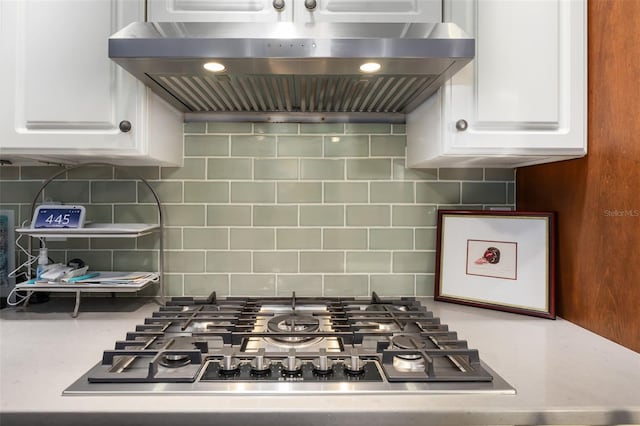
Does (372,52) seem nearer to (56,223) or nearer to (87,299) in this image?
(56,223)

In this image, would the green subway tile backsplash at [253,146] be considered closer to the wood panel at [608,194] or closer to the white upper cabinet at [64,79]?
the white upper cabinet at [64,79]

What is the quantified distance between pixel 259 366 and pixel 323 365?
126 millimetres

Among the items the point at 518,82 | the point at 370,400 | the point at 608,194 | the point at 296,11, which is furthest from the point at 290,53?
the point at 608,194

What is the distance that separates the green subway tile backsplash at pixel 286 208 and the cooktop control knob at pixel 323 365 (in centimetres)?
65

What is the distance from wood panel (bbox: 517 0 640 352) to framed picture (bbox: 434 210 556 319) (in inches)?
2.6

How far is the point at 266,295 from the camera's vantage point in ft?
4.86

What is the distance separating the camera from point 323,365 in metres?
0.82

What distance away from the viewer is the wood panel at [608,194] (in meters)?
0.98

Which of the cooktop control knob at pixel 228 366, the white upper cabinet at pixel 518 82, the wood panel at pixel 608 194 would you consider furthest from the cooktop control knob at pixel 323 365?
the wood panel at pixel 608 194

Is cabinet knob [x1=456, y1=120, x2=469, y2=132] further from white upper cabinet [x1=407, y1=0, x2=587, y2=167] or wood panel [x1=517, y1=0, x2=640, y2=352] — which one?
wood panel [x1=517, y1=0, x2=640, y2=352]

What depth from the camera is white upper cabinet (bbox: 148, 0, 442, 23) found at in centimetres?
108

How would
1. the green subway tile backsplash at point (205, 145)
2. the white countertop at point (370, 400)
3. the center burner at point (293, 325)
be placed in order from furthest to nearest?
1. the green subway tile backsplash at point (205, 145)
2. the center burner at point (293, 325)
3. the white countertop at point (370, 400)

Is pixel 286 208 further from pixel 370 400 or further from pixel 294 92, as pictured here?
pixel 370 400

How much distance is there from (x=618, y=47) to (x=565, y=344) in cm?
74
